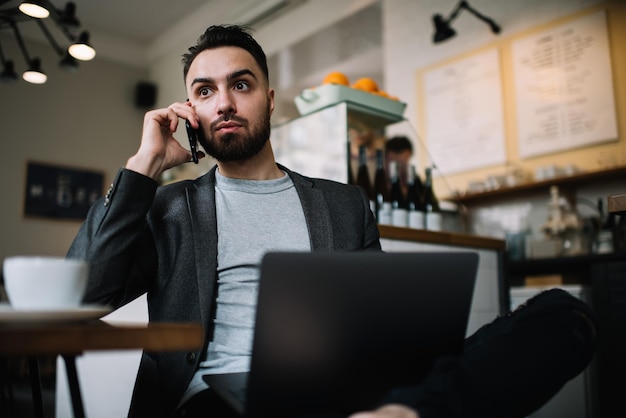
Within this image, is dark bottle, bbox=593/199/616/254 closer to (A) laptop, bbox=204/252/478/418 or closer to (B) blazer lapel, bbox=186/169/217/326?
(B) blazer lapel, bbox=186/169/217/326

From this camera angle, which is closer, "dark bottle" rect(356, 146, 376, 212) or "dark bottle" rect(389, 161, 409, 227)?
"dark bottle" rect(356, 146, 376, 212)

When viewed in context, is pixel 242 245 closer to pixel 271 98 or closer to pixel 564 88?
pixel 271 98

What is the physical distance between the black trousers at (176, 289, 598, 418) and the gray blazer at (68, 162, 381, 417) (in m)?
0.33

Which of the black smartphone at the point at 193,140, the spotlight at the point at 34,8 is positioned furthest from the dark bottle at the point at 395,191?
the spotlight at the point at 34,8

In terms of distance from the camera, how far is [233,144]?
1390 mm

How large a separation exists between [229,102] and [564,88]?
2.47 meters

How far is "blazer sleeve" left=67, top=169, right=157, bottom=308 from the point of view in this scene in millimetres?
1066

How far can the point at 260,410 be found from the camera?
69 centimetres

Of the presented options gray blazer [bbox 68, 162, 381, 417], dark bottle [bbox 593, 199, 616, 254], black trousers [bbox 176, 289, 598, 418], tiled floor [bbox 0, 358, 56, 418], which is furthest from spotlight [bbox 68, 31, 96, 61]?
black trousers [bbox 176, 289, 598, 418]

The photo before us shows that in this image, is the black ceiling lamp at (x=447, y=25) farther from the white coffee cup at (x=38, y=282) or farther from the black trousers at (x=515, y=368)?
the white coffee cup at (x=38, y=282)

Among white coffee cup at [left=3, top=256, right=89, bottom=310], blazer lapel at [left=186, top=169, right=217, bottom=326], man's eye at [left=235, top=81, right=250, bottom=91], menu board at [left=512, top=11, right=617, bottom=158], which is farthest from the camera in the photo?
menu board at [left=512, top=11, right=617, bottom=158]

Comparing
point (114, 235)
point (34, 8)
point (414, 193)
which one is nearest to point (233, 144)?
point (114, 235)

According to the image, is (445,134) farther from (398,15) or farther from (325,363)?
(325,363)

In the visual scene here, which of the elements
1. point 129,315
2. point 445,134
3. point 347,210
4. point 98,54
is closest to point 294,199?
point 347,210
